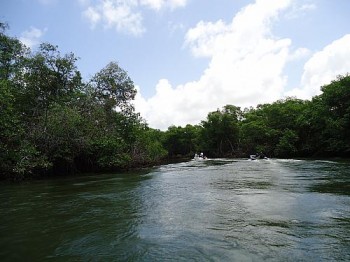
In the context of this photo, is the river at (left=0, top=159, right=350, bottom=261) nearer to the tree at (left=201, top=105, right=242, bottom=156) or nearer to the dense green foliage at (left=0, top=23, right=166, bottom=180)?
the dense green foliage at (left=0, top=23, right=166, bottom=180)

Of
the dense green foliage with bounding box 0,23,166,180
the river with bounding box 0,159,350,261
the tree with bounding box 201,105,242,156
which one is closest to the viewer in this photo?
the river with bounding box 0,159,350,261

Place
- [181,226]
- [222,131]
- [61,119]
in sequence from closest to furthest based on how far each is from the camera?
[181,226] → [61,119] → [222,131]

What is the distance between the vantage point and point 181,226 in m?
8.02

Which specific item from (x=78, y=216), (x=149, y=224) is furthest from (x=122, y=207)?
(x=149, y=224)

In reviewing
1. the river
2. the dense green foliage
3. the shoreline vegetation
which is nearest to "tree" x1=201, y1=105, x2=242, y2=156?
the shoreline vegetation

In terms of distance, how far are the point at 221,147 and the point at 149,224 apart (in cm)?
6438

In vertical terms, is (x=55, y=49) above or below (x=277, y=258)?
above

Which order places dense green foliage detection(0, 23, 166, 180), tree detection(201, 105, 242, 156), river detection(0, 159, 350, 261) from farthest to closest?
tree detection(201, 105, 242, 156), dense green foliage detection(0, 23, 166, 180), river detection(0, 159, 350, 261)

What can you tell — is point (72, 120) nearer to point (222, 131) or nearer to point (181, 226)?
point (181, 226)

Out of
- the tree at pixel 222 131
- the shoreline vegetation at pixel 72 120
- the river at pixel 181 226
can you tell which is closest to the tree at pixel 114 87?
the shoreline vegetation at pixel 72 120

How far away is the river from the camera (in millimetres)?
6059

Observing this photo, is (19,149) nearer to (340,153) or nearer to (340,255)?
(340,255)

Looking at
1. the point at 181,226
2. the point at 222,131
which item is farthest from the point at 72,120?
the point at 222,131

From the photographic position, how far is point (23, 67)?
24.7m
